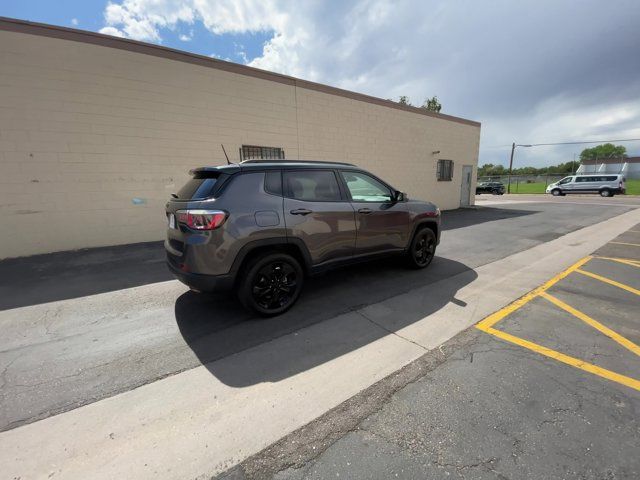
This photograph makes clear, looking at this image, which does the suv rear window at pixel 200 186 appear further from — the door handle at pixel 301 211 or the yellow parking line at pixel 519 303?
the yellow parking line at pixel 519 303

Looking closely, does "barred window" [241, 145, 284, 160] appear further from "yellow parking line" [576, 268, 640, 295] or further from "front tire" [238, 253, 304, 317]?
"yellow parking line" [576, 268, 640, 295]

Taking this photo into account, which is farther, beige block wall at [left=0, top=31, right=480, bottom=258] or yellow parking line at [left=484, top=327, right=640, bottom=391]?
beige block wall at [left=0, top=31, right=480, bottom=258]

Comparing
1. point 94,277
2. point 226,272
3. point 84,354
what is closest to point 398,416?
point 226,272

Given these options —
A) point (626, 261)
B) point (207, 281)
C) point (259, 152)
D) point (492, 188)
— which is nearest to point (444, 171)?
point (626, 261)

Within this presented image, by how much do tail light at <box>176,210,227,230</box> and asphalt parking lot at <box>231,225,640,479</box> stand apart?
2055 millimetres

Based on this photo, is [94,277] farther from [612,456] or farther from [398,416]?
[612,456]

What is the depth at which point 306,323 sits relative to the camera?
3404 mm

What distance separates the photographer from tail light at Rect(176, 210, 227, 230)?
3061 millimetres

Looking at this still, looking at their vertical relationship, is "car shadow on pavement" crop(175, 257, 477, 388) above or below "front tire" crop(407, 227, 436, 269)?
below

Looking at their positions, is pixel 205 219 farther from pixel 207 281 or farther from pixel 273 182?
pixel 273 182

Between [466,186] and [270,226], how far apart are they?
625 inches

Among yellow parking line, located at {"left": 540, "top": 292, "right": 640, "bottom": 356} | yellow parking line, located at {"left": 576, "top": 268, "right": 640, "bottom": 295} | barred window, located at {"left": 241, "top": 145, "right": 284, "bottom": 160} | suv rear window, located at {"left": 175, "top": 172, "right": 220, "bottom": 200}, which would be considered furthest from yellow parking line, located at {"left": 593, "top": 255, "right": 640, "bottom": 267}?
barred window, located at {"left": 241, "top": 145, "right": 284, "bottom": 160}

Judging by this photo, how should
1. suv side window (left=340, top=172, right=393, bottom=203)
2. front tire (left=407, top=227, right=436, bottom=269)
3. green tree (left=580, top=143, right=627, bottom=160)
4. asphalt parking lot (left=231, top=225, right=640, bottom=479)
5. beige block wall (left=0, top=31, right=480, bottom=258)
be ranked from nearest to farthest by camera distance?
asphalt parking lot (left=231, top=225, right=640, bottom=479)
suv side window (left=340, top=172, right=393, bottom=203)
front tire (left=407, top=227, right=436, bottom=269)
beige block wall (left=0, top=31, right=480, bottom=258)
green tree (left=580, top=143, right=627, bottom=160)

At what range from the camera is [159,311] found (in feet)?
12.3
